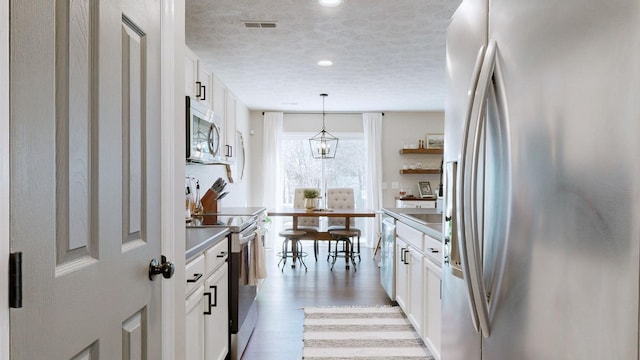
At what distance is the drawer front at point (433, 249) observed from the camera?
2199 mm

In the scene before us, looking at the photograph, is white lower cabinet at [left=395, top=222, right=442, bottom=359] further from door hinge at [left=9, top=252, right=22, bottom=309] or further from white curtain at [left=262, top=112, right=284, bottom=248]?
white curtain at [left=262, top=112, right=284, bottom=248]

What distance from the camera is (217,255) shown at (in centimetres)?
224

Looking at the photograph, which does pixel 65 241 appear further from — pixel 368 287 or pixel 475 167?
pixel 368 287

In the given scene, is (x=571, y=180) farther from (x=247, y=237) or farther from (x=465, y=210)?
(x=247, y=237)

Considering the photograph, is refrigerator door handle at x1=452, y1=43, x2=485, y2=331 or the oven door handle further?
the oven door handle

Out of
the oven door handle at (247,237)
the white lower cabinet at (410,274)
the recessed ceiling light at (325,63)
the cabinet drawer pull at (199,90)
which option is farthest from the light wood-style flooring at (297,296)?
the recessed ceiling light at (325,63)

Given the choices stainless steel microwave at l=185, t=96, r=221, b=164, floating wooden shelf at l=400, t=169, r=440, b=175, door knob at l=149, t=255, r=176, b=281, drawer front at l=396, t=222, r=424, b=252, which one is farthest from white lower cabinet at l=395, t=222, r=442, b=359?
floating wooden shelf at l=400, t=169, r=440, b=175

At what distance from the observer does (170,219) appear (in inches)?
53.9

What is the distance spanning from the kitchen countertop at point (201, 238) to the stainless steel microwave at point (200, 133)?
861 mm

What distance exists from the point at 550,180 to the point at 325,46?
3152 mm

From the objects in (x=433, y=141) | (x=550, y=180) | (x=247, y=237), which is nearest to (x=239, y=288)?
(x=247, y=237)

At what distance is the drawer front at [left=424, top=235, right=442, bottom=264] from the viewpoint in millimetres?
2199

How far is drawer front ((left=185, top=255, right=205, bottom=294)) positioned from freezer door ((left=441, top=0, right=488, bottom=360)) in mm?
1028

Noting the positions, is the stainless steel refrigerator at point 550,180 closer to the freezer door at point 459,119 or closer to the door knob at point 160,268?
the freezer door at point 459,119
